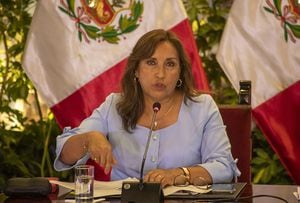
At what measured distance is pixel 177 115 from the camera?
2434 mm

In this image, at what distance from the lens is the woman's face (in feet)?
7.70

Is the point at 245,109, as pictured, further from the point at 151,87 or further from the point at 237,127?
the point at 151,87

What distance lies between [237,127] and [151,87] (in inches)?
16.3

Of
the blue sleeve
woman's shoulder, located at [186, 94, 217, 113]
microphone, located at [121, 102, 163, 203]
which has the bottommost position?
microphone, located at [121, 102, 163, 203]

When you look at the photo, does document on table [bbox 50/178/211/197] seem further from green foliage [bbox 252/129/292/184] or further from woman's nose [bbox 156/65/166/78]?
green foliage [bbox 252/129/292/184]

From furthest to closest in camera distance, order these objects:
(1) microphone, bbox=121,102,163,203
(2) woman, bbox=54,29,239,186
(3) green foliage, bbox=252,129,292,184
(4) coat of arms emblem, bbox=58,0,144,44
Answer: (3) green foliage, bbox=252,129,292,184 → (4) coat of arms emblem, bbox=58,0,144,44 → (2) woman, bbox=54,29,239,186 → (1) microphone, bbox=121,102,163,203

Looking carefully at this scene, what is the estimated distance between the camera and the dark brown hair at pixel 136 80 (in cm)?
240

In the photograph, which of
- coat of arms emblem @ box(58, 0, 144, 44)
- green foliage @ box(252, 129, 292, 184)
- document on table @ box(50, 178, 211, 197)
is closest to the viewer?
document on table @ box(50, 178, 211, 197)

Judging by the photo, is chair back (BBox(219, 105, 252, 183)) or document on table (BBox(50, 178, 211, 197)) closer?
document on table (BBox(50, 178, 211, 197))

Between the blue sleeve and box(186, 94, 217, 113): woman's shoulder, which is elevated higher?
box(186, 94, 217, 113): woman's shoulder

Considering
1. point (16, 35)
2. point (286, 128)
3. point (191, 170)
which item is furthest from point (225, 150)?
point (16, 35)

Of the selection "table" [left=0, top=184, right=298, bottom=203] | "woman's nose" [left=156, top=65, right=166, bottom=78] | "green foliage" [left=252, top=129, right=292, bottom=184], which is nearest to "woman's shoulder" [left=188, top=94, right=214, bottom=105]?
"woman's nose" [left=156, top=65, right=166, bottom=78]

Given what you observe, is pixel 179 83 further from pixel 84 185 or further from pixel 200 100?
pixel 84 185

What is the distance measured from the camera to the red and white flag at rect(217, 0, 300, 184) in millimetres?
3297
